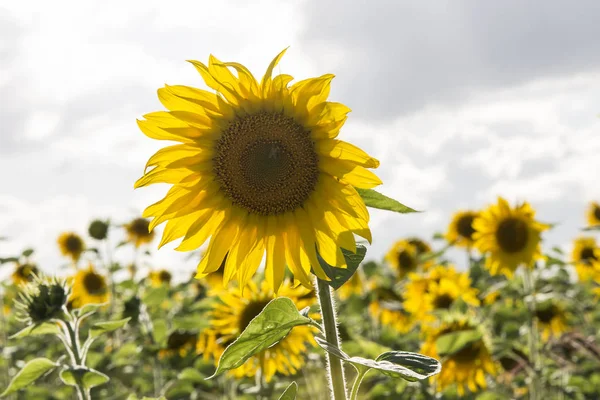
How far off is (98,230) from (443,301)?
13.9 ft

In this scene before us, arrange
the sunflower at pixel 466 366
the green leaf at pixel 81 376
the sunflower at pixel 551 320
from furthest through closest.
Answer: the sunflower at pixel 551 320
the sunflower at pixel 466 366
the green leaf at pixel 81 376

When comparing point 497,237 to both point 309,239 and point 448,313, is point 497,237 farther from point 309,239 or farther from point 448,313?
point 309,239

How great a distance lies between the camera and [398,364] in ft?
5.87

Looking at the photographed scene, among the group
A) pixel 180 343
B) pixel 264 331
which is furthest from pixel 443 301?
pixel 264 331

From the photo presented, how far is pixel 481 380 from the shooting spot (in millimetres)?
4738

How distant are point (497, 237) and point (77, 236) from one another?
22.2ft

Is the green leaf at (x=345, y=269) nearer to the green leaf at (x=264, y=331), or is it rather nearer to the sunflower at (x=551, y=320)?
the green leaf at (x=264, y=331)

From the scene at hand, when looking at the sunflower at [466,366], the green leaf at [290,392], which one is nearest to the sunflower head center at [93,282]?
the sunflower at [466,366]

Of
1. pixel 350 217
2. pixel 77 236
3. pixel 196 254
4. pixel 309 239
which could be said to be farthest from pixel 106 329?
pixel 77 236

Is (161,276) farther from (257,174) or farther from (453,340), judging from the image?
(257,174)

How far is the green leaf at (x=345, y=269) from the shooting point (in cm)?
197

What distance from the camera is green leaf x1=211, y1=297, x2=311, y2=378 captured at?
1.75 meters

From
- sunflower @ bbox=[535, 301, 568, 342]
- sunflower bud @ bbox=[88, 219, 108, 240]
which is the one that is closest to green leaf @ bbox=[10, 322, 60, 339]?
sunflower @ bbox=[535, 301, 568, 342]

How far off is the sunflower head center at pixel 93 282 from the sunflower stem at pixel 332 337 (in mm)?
7831
